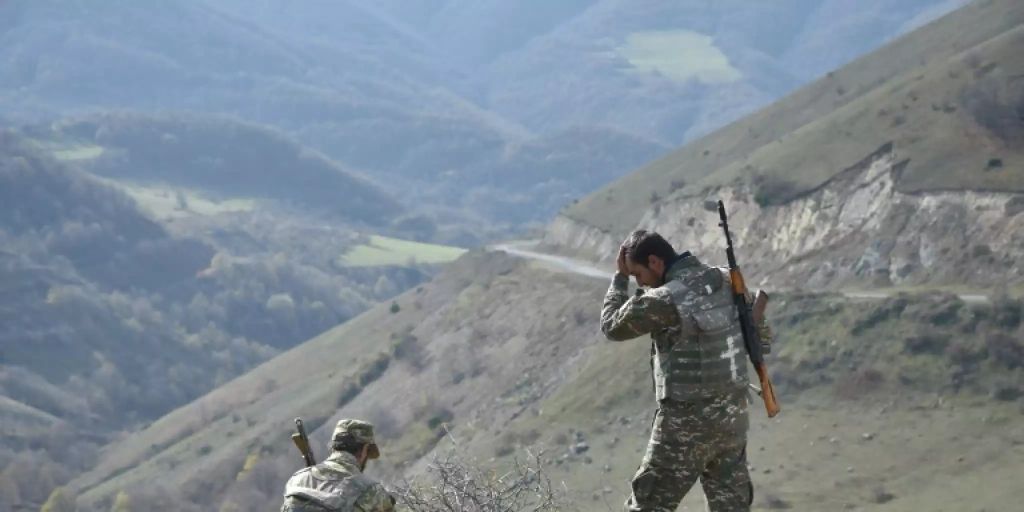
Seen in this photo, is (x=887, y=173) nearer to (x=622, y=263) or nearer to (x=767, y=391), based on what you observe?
(x=767, y=391)

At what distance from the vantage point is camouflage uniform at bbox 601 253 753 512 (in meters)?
9.69

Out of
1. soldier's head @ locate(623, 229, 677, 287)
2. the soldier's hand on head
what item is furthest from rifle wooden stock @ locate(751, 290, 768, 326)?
the soldier's hand on head

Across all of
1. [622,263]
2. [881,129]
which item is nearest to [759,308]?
[622,263]

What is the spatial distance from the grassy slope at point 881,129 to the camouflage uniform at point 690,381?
49502 millimetres

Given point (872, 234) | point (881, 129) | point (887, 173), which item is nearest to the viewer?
point (872, 234)

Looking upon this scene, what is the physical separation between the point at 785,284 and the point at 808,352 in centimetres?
1055

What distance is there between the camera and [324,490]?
9.12 m

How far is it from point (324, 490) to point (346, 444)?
516 millimetres

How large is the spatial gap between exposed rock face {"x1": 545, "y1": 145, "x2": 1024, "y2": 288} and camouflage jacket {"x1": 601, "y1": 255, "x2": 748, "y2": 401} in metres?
41.8

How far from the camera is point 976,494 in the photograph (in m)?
35.3

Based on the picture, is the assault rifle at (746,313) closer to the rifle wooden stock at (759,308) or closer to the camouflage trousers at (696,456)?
the rifle wooden stock at (759,308)

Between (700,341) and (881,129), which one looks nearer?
(700,341)

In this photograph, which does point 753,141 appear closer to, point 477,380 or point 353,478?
point 477,380

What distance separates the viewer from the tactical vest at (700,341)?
9.70 m
